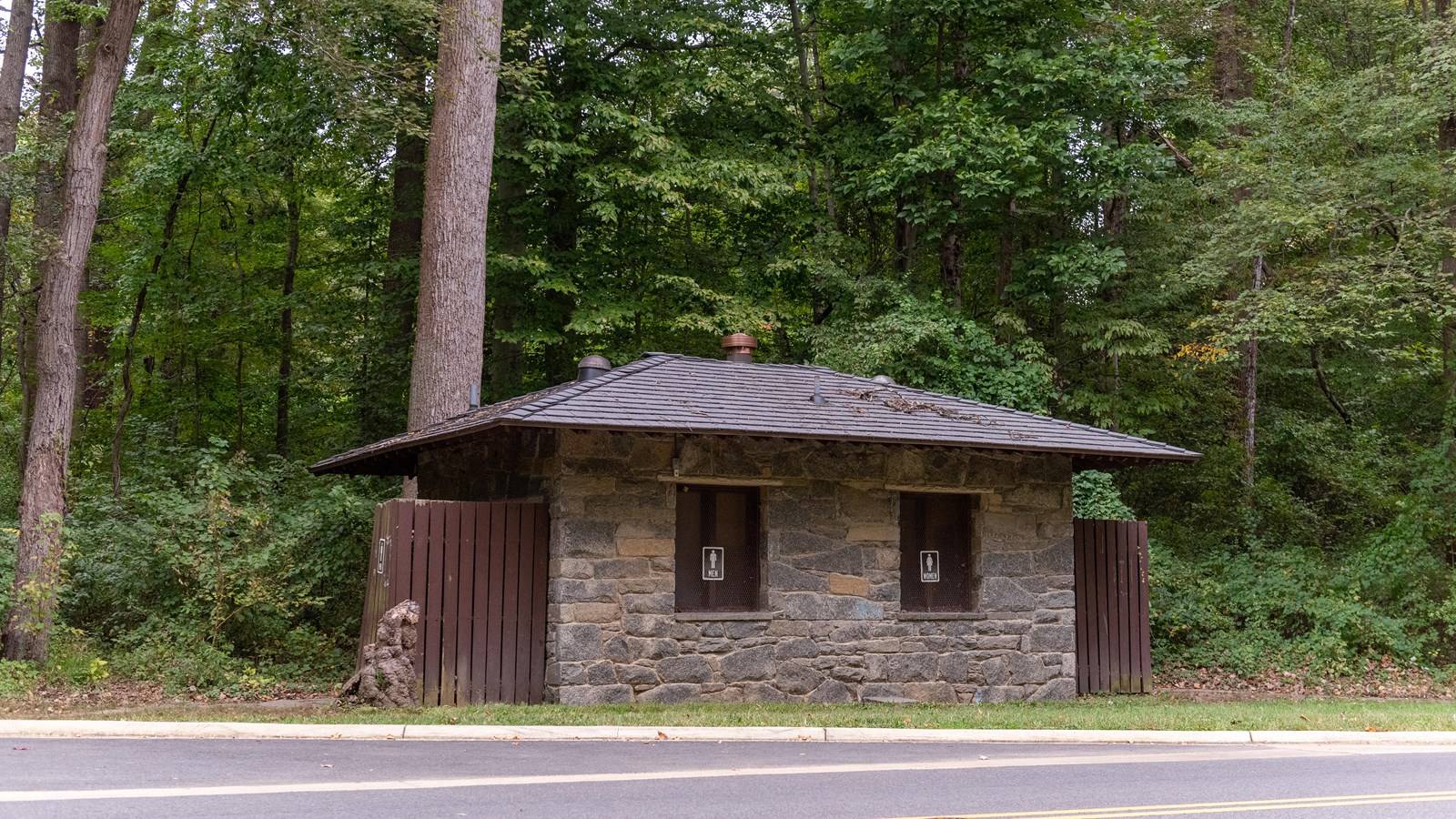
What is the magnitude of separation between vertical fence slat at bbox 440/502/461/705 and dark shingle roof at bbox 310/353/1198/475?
0.94 m

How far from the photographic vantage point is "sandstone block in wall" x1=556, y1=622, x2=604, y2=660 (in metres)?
11.4

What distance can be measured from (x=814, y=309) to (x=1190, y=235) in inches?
263

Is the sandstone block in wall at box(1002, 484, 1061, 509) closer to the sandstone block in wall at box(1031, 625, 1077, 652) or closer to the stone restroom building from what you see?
the stone restroom building

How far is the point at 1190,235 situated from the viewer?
19969 mm

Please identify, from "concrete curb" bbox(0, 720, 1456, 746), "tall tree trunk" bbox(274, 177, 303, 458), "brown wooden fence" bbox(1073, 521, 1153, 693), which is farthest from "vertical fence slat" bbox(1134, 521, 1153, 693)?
"tall tree trunk" bbox(274, 177, 303, 458)

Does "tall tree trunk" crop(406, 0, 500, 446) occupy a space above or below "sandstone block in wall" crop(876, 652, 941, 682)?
above

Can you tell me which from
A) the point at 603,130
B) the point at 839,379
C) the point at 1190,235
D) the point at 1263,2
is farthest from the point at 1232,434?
the point at 603,130

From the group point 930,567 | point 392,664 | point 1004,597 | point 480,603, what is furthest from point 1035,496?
point 392,664

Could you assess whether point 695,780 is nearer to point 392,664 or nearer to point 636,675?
point 636,675

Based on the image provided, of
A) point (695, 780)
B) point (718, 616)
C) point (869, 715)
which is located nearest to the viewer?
point (695, 780)

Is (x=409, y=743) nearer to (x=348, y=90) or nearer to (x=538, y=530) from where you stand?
(x=538, y=530)

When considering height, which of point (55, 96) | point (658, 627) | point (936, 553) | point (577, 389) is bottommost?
point (658, 627)

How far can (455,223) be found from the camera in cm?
1509

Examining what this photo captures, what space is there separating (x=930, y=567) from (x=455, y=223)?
7.37 meters
